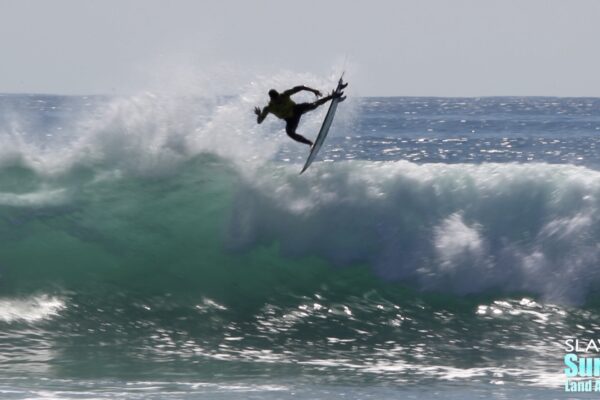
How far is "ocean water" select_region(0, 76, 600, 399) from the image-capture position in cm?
1005

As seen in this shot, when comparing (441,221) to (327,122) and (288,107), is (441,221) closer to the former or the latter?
(327,122)

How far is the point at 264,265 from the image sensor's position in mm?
13367

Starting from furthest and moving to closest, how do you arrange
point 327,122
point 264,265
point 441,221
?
point 441,221 → point 264,265 → point 327,122

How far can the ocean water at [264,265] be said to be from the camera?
10055 millimetres

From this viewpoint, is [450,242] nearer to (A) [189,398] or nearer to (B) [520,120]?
(A) [189,398]

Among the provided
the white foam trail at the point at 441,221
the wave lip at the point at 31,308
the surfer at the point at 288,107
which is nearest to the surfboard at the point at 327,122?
the surfer at the point at 288,107

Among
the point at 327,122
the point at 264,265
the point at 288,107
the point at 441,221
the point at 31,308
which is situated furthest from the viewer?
the point at 441,221

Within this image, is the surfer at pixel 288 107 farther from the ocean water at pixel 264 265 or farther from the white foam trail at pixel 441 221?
the white foam trail at pixel 441 221

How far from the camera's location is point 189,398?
8.97 m

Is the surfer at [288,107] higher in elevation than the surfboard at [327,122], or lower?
lower

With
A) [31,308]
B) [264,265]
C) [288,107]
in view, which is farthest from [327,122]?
[31,308]

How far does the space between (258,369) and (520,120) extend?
127ft

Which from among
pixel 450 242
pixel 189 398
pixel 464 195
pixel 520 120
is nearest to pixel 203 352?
pixel 189 398

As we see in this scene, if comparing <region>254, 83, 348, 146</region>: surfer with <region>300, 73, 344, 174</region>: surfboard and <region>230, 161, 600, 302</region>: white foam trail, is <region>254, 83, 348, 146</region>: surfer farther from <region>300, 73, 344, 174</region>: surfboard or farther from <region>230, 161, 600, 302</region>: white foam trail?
<region>230, 161, 600, 302</region>: white foam trail
